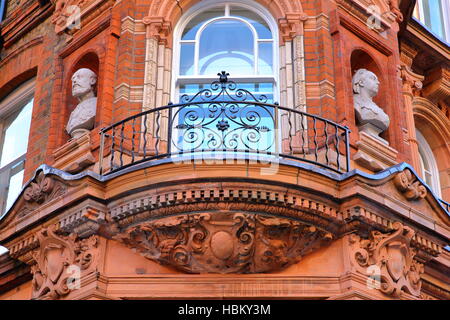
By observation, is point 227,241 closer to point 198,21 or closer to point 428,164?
point 198,21

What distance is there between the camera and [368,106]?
1305cm

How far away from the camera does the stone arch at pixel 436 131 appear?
614 inches

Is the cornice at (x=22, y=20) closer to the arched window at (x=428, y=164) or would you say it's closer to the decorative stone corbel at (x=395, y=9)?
the decorative stone corbel at (x=395, y=9)

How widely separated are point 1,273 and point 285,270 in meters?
3.79

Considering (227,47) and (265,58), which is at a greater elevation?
(227,47)

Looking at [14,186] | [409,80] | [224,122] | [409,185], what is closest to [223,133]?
[224,122]

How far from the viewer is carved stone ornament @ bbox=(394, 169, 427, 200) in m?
11.8

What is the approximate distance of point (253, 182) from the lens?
36.3 ft

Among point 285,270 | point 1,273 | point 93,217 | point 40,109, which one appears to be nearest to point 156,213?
point 93,217

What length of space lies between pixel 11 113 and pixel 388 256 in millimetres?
7030

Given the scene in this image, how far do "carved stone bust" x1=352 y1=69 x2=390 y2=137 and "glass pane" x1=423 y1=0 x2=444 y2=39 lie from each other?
3890 millimetres

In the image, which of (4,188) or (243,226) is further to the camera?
(4,188)

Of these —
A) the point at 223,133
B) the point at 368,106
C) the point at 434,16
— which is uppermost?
the point at 434,16

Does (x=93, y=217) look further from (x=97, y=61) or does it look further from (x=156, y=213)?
(x=97, y=61)
